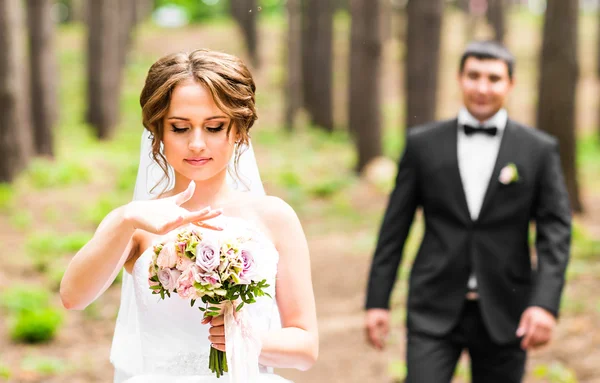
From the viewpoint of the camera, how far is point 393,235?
474 centimetres

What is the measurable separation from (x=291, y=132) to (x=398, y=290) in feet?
58.6

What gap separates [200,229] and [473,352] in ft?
7.95

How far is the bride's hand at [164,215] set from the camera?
2.46 metres

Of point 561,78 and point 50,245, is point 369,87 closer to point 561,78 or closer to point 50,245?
point 561,78

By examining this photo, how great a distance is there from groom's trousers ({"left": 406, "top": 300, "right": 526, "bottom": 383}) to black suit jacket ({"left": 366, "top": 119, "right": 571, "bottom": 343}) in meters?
0.06

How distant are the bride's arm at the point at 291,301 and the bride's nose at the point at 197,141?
1.13ft

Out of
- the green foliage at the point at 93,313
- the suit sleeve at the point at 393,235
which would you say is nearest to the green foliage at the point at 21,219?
the green foliage at the point at 93,313

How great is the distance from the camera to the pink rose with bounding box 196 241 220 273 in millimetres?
2463

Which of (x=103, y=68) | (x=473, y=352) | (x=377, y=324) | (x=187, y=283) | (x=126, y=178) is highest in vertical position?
(x=187, y=283)

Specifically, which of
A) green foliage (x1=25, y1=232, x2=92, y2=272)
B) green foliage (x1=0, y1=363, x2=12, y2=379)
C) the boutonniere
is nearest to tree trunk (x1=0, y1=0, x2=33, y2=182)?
green foliage (x1=25, y1=232, x2=92, y2=272)

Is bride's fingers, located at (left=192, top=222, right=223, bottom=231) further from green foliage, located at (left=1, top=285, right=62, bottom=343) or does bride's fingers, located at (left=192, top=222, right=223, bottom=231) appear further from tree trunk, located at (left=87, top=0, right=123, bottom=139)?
tree trunk, located at (left=87, top=0, right=123, bottom=139)

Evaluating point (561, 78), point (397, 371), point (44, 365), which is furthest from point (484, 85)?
point (561, 78)

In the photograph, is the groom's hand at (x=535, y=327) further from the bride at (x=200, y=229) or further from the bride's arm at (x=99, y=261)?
the bride's arm at (x=99, y=261)

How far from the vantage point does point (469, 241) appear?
458cm
